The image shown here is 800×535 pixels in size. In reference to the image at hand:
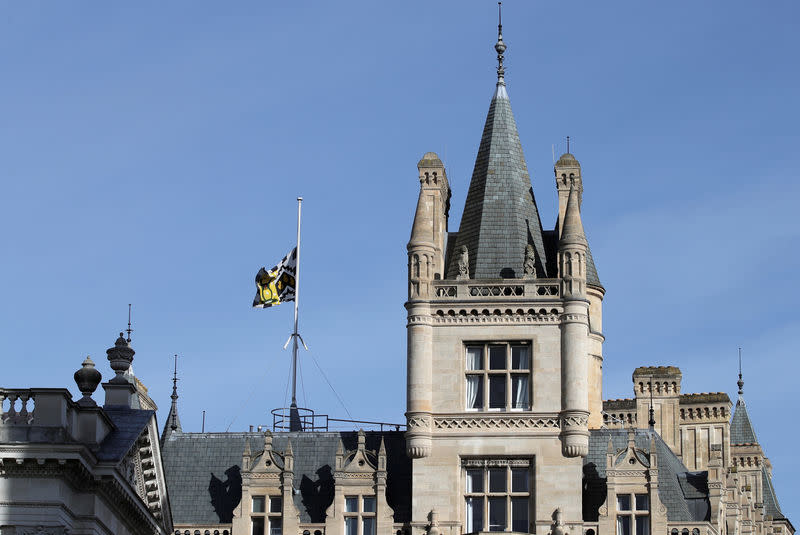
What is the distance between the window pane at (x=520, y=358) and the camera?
71.3 metres

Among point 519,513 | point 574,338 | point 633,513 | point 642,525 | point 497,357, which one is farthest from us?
point 497,357

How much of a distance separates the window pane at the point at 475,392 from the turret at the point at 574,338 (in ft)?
9.57

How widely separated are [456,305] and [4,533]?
2251cm

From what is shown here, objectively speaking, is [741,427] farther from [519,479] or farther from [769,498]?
[519,479]

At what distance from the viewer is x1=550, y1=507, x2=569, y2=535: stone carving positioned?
2699 inches

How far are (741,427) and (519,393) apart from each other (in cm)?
4652

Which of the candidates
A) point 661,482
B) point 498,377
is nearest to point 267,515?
point 498,377

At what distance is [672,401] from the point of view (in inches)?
4296

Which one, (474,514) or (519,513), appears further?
(474,514)

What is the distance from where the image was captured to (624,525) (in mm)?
69750

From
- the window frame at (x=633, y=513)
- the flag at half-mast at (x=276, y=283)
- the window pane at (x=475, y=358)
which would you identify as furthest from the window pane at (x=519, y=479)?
the flag at half-mast at (x=276, y=283)

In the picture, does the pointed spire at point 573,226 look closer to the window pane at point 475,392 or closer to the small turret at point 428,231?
the small turret at point 428,231

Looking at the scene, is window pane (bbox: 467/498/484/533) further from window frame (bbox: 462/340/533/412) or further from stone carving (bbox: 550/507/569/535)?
window frame (bbox: 462/340/533/412)

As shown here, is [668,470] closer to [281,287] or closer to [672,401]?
[281,287]
